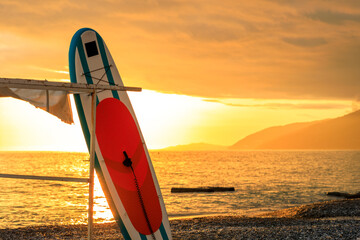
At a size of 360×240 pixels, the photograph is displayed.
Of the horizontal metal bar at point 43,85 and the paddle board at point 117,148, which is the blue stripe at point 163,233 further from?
the horizontal metal bar at point 43,85

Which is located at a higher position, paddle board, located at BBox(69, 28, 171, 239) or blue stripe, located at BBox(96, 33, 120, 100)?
blue stripe, located at BBox(96, 33, 120, 100)

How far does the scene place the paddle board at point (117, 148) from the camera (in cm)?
853

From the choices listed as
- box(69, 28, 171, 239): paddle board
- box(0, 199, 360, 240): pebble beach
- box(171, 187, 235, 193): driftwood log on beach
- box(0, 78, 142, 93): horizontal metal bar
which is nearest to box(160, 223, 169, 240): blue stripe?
box(69, 28, 171, 239): paddle board

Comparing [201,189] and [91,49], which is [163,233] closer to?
[91,49]

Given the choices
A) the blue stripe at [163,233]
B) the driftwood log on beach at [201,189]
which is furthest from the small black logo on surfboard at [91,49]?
the driftwood log on beach at [201,189]

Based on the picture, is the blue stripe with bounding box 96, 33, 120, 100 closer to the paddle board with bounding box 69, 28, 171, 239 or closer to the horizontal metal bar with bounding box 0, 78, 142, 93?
the paddle board with bounding box 69, 28, 171, 239

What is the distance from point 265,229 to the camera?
1114 cm

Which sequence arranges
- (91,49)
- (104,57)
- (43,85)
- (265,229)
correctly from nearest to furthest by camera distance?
(43,85) < (91,49) < (104,57) < (265,229)

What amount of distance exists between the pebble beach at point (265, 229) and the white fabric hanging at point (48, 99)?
624cm

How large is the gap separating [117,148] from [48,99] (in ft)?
9.19

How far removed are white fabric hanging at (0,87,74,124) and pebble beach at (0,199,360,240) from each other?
6.24 m

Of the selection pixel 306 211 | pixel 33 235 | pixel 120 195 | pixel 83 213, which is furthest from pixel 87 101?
pixel 83 213

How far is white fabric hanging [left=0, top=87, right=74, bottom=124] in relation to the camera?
6023 millimetres

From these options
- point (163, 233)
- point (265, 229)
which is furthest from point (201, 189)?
point (163, 233)
